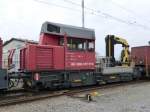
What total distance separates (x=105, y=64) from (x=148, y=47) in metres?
6.45

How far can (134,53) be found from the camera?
83.0 feet

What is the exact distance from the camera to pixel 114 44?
22516mm

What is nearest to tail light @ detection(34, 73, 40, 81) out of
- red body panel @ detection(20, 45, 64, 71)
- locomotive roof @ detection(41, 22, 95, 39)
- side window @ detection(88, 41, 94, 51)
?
red body panel @ detection(20, 45, 64, 71)

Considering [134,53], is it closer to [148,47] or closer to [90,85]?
[148,47]

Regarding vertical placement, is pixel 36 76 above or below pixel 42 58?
below

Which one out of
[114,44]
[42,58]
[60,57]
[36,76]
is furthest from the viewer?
[114,44]

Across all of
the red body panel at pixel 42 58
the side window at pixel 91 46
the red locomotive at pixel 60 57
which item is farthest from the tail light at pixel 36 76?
the side window at pixel 91 46

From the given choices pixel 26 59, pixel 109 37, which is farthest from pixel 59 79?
pixel 109 37

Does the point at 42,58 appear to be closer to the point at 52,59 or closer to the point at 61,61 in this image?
the point at 52,59

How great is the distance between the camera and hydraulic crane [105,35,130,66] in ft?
72.6

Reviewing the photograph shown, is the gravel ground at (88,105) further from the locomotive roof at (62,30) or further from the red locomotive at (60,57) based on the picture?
the locomotive roof at (62,30)

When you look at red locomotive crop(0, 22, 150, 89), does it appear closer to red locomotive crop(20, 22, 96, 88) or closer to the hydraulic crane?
red locomotive crop(20, 22, 96, 88)

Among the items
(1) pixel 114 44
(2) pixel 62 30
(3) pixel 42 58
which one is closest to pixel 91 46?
(2) pixel 62 30

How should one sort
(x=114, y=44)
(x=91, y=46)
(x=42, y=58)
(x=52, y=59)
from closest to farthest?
(x=42, y=58) < (x=52, y=59) < (x=91, y=46) < (x=114, y=44)
